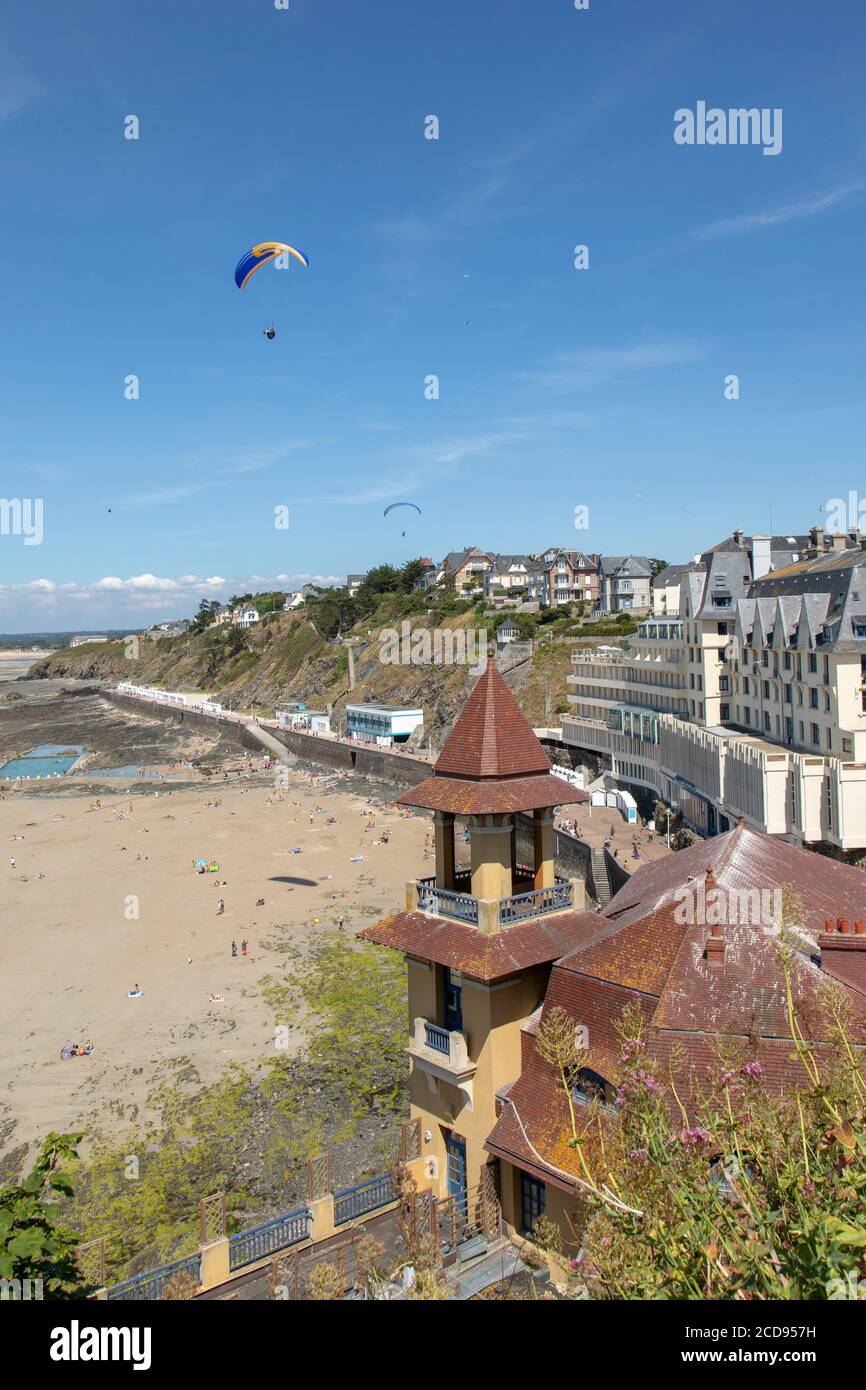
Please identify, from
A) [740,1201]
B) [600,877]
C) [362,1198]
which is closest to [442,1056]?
[362,1198]

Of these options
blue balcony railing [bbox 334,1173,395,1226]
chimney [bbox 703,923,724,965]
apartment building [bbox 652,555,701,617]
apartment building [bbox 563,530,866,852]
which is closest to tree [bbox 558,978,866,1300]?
chimney [bbox 703,923,724,965]

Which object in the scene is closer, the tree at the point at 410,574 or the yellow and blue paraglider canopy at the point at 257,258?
the yellow and blue paraglider canopy at the point at 257,258

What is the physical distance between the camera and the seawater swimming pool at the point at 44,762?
93.2 meters

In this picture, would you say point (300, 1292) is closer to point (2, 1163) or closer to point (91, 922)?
point (2, 1163)

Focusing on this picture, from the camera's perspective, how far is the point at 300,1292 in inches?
467

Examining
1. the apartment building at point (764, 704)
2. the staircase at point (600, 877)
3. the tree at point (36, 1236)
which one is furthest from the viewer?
the staircase at point (600, 877)

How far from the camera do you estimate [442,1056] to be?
1377cm

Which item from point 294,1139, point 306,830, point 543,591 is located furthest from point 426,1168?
point 543,591

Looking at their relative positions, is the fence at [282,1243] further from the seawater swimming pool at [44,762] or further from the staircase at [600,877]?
the seawater swimming pool at [44,762]

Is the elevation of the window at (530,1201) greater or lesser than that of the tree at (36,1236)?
lesser

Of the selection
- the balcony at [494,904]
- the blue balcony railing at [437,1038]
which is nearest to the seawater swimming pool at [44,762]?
the balcony at [494,904]

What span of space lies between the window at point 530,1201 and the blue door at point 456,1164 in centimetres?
119

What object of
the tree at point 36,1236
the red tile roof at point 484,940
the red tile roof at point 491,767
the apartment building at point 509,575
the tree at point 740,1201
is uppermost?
the apartment building at point 509,575
